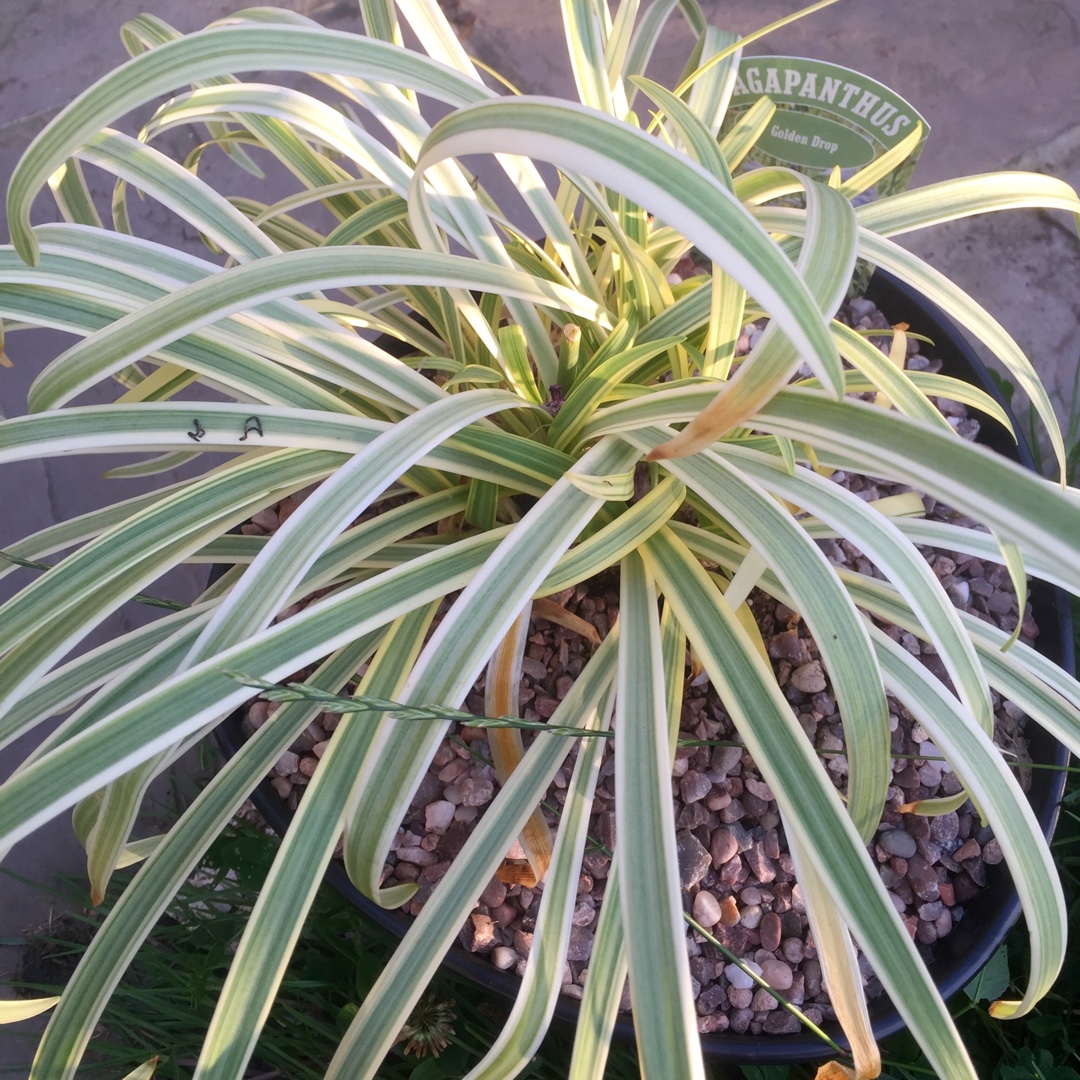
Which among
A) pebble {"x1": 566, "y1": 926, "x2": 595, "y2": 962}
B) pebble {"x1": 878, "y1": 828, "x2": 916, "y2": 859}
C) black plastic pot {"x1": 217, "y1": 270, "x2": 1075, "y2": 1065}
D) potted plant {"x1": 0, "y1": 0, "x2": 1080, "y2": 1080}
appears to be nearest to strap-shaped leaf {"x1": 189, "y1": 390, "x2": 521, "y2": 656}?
potted plant {"x1": 0, "y1": 0, "x2": 1080, "y2": 1080}

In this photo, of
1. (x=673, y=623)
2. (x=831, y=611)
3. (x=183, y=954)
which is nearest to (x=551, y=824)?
(x=673, y=623)

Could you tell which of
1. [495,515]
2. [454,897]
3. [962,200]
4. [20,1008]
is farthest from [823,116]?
[20,1008]

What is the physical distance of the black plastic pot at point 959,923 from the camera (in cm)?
62

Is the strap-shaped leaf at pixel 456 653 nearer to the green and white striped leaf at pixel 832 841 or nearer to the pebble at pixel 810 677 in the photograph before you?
the green and white striped leaf at pixel 832 841

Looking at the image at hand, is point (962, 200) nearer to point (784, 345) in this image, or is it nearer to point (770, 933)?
point (784, 345)

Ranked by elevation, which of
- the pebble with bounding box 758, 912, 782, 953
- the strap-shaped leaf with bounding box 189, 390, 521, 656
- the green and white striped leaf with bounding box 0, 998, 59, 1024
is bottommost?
the green and white striped leaf with bounding box 0, 998, 59, 1024

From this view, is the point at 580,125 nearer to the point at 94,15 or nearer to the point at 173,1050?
the point at 173,1050

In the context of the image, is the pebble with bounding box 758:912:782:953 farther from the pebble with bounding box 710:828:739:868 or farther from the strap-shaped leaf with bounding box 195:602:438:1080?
the strap-shaped leaf with bounding box 195:602:438:1080

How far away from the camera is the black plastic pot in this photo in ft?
2.03

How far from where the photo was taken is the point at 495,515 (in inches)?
25.6

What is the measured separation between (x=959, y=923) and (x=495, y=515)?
18.7 inches

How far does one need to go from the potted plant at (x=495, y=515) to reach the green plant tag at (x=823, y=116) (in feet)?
0.18

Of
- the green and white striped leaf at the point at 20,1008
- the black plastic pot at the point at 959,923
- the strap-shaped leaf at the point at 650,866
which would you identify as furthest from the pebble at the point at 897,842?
the green and white striped leaf at the point at 20,1008

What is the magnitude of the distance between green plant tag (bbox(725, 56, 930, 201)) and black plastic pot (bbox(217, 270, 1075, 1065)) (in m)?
0.21
